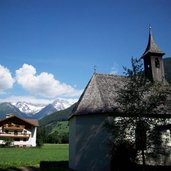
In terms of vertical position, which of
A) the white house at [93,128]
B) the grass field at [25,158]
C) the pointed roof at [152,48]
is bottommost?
the grass field at [25,158]

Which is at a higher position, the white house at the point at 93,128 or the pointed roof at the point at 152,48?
the pointed roof at the point at 152,48

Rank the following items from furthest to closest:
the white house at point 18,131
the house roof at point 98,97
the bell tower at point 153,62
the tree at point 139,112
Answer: the white house at point 18,131, the bell tower at point 153,62, the house roof at point 98,97, the tree at point 139,112

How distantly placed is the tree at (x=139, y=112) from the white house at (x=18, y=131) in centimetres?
6927

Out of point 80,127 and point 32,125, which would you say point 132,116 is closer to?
point 80,127

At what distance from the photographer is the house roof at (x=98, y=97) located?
26.6 m

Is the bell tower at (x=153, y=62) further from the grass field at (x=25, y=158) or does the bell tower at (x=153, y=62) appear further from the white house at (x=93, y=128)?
the grass field at (x=25, y=158)

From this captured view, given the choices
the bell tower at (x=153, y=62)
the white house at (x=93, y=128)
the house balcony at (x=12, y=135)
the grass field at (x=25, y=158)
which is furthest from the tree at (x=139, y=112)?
the house balcony at (x=12, y=135)

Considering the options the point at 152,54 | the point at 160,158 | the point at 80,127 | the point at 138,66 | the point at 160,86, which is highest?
the point at 152,54

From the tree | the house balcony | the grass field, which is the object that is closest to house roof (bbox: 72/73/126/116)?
the tree

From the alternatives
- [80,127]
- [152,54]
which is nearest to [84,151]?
[80,127]

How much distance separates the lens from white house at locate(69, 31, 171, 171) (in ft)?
84.3

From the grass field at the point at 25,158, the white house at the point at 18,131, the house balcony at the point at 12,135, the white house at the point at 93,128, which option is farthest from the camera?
the white house at the point at 18,131

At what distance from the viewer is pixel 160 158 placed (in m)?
26.0

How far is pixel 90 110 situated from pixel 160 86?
25.0 feet
